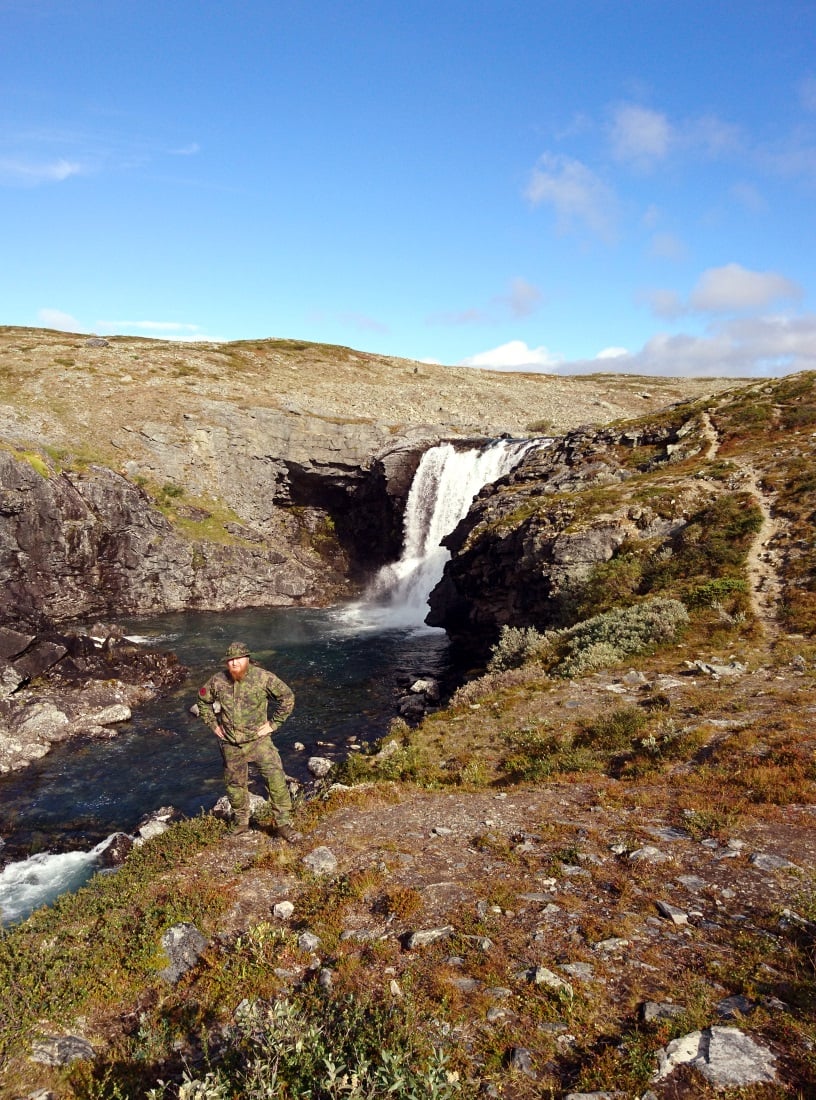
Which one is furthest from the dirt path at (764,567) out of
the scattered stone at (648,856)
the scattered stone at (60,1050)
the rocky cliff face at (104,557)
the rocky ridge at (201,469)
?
the rocky cliff face at (104,557)

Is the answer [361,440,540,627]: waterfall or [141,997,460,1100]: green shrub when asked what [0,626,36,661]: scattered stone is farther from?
[141,997,460,1100]: green shrub

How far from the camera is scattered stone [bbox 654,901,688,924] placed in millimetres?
7273

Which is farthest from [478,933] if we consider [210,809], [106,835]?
[106,835]

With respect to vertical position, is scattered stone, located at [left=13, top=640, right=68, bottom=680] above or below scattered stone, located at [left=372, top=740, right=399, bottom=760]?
below

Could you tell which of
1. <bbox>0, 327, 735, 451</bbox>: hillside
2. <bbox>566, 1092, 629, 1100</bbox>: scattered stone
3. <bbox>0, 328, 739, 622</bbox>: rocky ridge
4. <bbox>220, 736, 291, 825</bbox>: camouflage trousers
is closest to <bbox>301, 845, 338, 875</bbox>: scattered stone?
<bbox>220, 736, 291, 825</bbox>: camouflage trousers

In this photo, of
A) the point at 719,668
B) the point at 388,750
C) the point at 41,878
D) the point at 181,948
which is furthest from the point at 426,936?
the point at 719,668

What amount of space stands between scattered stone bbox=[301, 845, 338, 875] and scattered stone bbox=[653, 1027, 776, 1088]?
5.68 m

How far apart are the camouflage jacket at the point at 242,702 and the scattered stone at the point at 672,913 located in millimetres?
6601

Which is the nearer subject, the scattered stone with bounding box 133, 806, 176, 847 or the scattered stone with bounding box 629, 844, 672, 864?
the scattered stone with bounding box 629, 844, 672, 864

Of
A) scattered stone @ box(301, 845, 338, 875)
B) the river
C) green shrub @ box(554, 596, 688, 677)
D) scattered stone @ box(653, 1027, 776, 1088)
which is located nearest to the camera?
scattered stone @ box(653, 1027, 776, 1088)

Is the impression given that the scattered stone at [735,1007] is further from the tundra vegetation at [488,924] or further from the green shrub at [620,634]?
the green shrub at [620,634]

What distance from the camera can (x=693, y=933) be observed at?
7.01 metres

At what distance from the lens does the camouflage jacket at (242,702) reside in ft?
36.6

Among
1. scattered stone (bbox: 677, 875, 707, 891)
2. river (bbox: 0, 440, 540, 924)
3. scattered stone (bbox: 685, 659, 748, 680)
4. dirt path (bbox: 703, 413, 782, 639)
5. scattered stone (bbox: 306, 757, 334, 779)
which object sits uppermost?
dirt path (bbox: 703, 413, 782, 639)
